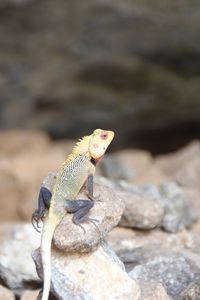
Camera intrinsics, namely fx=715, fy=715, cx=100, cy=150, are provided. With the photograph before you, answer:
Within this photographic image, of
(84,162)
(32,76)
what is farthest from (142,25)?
(84,162)

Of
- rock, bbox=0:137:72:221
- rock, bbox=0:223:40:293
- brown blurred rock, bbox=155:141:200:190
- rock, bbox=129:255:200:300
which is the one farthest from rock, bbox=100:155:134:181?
rock, bbox=129:255:200:300

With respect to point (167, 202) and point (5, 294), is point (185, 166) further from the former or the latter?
point (5, 294)

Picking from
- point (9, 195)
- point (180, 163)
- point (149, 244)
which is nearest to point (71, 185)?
point (149, 244)

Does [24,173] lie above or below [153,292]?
below

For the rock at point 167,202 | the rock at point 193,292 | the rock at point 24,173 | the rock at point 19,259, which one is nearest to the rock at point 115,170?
Result: the rock at point 24,173

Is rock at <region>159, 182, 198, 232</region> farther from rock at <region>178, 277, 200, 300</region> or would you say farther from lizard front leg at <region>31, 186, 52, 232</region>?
lizard front leg at <region>31, 186, 52, 232</region>

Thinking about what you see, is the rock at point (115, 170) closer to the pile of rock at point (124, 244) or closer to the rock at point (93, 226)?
the pile of rock at point (124, 244)

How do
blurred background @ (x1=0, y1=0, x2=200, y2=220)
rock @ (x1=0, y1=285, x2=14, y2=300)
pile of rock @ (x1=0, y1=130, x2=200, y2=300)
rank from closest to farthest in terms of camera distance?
pile of rock @ (x1=0, y1=130, x2=200, y2=300) → rock @ (x1=0, y1=285, x2=14, y2=300) → blurred background @ (x1=0, y1=0, x2=200, y2=220)
